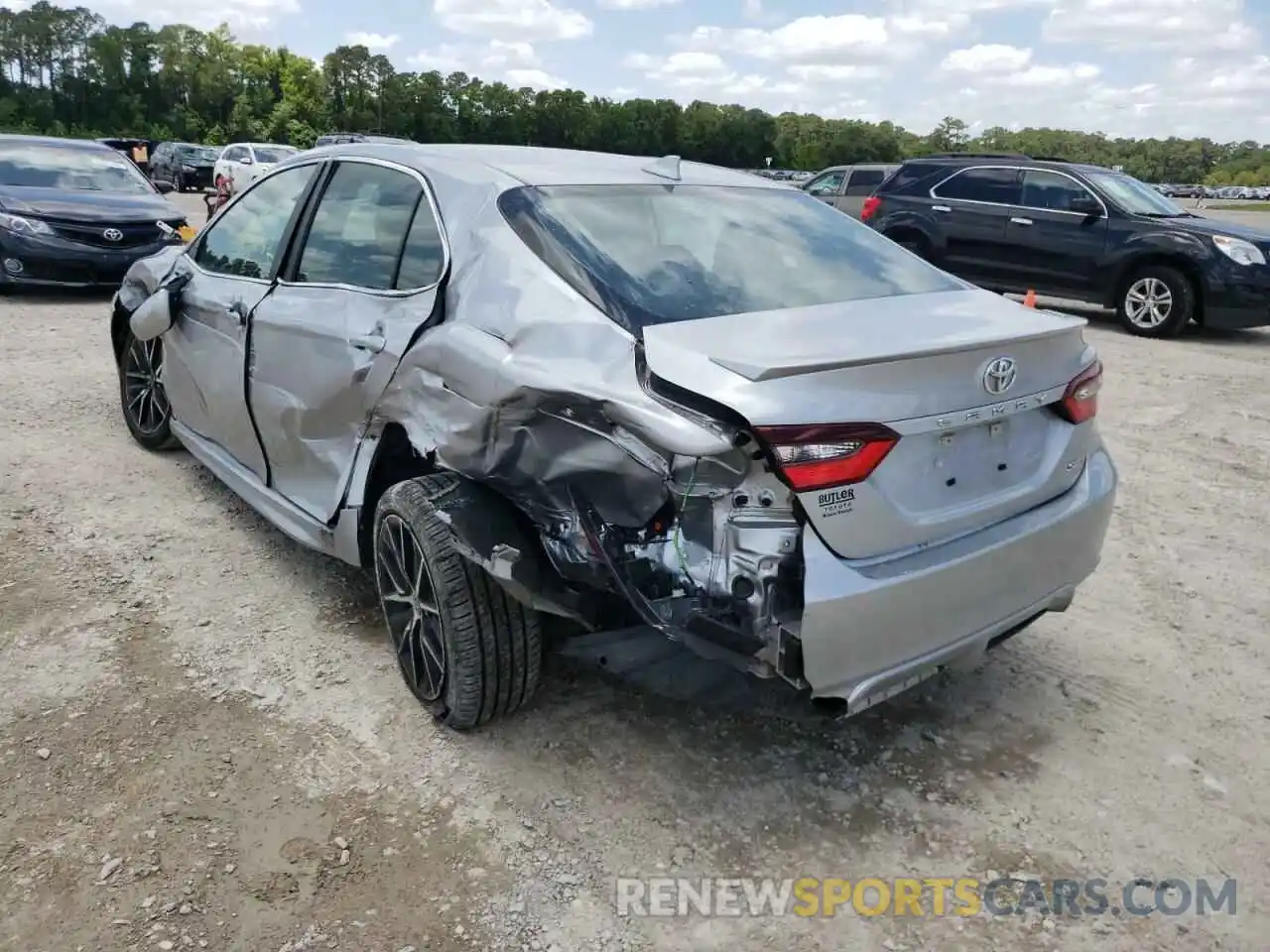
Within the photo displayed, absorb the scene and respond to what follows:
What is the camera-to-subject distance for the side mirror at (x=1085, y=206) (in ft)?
34.3

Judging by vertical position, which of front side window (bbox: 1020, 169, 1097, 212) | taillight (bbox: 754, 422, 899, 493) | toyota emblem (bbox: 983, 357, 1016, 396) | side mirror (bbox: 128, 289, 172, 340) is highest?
front side window (bbox: 1020, 169, 1097, 212)

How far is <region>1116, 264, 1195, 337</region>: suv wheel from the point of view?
9961mm

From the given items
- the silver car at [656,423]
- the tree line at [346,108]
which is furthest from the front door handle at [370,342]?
the tree line at [346,108]

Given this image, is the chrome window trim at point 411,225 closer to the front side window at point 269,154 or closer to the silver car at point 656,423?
the silver car at point 656,423

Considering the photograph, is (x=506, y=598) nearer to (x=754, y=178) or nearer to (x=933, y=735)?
(x=933, y=735)

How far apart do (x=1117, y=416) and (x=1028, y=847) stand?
5.01m

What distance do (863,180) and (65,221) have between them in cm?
1231

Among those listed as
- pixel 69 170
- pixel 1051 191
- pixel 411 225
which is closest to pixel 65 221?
pixel 69 170

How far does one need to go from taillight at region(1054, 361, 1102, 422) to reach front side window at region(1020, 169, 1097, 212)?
869 cm

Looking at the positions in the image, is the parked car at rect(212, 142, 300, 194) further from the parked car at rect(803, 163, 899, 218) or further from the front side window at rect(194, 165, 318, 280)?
the front side window at rect(194, 165, 318, 280)

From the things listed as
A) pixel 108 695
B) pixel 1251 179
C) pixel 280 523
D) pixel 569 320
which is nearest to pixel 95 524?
pixel 280 523

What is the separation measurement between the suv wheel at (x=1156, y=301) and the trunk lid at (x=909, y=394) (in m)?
8.19

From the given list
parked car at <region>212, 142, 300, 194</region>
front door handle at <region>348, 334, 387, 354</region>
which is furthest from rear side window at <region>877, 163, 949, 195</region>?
parked car at <region>212, 142, 300, 194</region>

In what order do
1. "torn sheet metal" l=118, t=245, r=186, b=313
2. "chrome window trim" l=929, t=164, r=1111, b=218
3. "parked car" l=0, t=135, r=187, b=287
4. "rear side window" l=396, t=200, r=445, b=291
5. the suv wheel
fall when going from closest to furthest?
"rear side window" l=396, t=200, r=445, b=291, "torn sheet metal" l=118, t=245, r=186, b=313, "parked car" l=0, t=135, r=187, b=287, the suv wheel, "chrome window trim" l=929, t=164, r=1111, b=218
